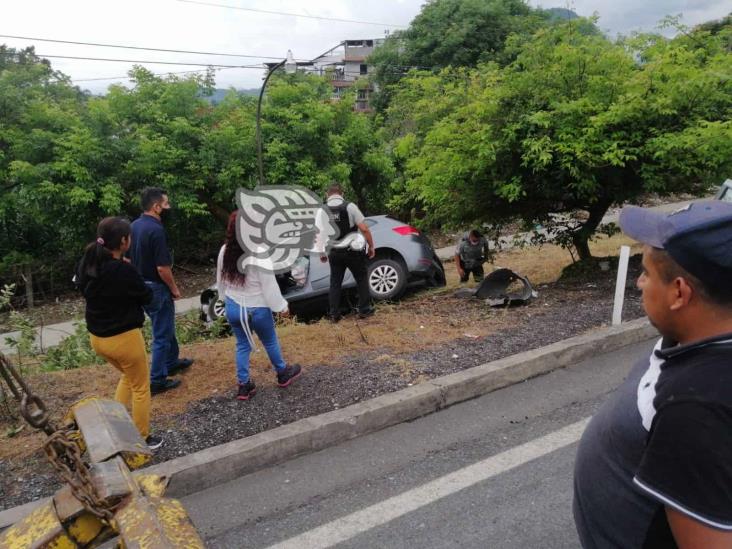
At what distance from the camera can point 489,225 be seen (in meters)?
8.75

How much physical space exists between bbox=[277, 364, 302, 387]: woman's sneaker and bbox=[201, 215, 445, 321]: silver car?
340cm

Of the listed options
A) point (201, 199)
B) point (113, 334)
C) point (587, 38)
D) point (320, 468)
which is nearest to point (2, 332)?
point (201, 199)

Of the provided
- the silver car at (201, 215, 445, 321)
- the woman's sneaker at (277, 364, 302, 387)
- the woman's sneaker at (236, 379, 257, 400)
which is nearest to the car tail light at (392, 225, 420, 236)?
the silver car at (201, 215, 445, 321)

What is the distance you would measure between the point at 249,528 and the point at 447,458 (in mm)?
1290

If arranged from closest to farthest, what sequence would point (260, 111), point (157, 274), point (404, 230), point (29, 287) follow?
point (157, 274)
point (404, 230)
point (29, 287)
point (260, 111)

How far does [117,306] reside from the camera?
3.81 meters

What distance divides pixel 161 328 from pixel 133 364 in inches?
43.2

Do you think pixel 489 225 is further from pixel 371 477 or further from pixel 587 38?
pixel 371 477

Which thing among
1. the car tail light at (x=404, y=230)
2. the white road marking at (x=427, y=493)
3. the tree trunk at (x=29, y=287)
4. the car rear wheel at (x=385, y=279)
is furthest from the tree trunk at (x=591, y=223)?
the tree trunk at (x=29, y=287)

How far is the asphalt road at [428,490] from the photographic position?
2891mm

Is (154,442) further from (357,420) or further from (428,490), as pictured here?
(428,490)

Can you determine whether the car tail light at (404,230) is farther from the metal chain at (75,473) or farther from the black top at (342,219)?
the metal chain at (75,473)

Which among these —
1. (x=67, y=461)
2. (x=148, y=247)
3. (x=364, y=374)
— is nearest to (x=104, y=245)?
(x=148, y=247)

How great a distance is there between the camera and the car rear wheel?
327 inches
